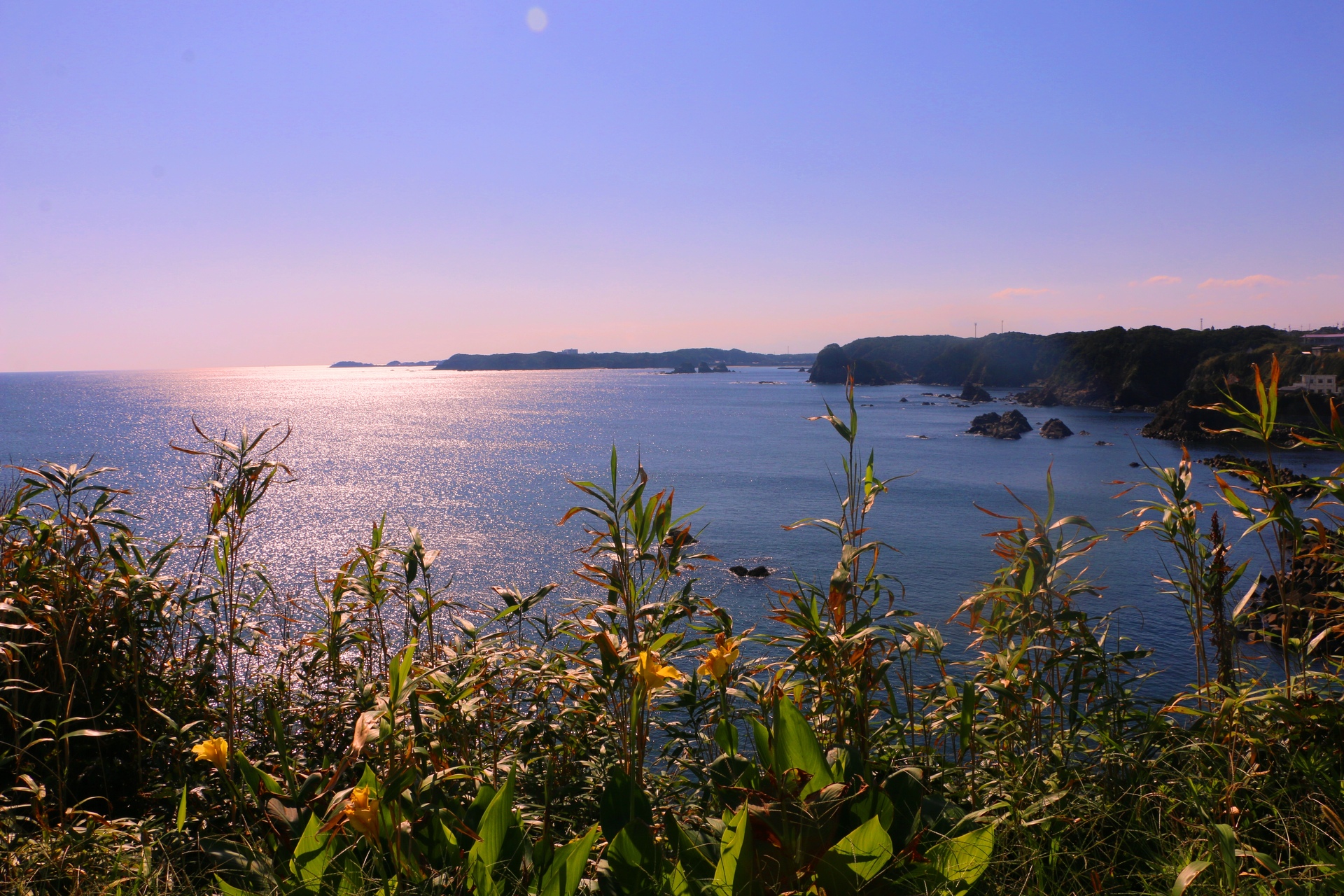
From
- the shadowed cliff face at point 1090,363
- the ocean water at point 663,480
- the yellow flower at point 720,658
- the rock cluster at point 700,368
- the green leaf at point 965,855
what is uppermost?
the rock cluster at point 700,368

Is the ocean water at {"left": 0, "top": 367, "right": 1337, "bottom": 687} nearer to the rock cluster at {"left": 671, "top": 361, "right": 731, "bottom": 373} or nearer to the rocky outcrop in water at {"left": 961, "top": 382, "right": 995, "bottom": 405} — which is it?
the rocky outcrop in water at {"left": 961, "top": 382, "right": 995, "bottom": 405}

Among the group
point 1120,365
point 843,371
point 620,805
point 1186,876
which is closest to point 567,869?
point 620,805

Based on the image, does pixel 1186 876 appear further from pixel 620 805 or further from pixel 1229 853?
pixel 620 805

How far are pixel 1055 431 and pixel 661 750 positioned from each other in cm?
5395

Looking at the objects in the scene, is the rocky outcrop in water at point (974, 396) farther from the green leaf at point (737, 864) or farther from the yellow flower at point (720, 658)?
the green leaf at point (737, 864)

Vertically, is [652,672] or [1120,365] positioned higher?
[1120,365]

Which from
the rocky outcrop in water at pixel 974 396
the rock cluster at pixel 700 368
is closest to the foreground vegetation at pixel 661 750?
the rocky outcrop in water at pixel 974 396

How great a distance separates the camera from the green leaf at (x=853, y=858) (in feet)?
4.58

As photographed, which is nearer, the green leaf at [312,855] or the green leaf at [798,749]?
the green leaf at [312,855]

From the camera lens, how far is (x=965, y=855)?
4.78ft

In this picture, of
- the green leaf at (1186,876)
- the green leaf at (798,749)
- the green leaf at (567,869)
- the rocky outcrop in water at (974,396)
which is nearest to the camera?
the green leaf at (1186,876)

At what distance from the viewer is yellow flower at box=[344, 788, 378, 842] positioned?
1.36m

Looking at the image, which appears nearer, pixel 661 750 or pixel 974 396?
pixel 661 750

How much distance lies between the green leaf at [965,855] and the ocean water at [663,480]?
163 cm
